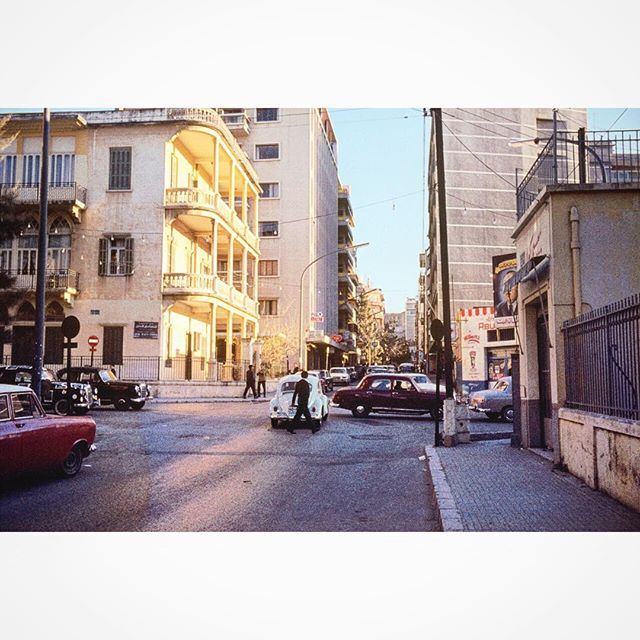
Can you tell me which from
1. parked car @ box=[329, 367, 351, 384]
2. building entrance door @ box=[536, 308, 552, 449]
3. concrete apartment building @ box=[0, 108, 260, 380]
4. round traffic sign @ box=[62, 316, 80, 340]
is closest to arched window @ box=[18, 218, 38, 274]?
concrete apartment building @ box=[0, 108, 260, 380]

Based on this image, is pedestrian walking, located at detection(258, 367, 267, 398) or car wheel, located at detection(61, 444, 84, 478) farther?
pedestrian walking, located at detection(258, 367, 267, 398)

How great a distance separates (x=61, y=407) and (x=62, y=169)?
303cm

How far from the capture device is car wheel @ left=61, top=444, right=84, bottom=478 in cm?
859

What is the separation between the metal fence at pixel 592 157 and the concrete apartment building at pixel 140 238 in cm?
433

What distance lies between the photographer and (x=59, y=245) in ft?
29.9

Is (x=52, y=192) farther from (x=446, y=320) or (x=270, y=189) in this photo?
(x=446, y=320)

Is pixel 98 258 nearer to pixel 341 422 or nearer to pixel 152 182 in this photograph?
pixel 152 182

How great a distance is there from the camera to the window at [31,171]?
348 inches

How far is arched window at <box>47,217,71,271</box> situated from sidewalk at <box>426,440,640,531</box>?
17.7 feet

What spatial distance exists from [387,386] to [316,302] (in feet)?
25.0

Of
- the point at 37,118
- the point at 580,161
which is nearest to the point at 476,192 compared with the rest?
the point at 580,161

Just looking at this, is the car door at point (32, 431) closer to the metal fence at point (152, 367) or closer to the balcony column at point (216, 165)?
the metal fence at point (152, 367)

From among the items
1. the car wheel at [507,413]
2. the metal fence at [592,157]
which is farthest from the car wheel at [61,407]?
the car wheel at [507,413]

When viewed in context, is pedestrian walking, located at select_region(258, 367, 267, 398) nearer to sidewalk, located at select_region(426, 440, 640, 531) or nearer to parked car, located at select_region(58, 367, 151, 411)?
parked car, located at select_region(58, 367, 151, 411)
